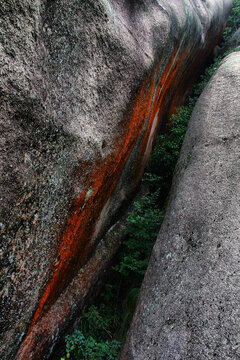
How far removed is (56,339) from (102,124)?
2.04m

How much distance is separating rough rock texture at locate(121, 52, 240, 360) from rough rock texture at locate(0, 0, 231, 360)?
757 mm

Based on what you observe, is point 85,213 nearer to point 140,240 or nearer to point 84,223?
point 84,223

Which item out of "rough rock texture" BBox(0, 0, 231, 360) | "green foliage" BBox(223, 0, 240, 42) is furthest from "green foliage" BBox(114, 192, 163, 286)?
"green foliage" BBox(223, 0, 240, 42)

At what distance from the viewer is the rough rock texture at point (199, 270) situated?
1.48 metres

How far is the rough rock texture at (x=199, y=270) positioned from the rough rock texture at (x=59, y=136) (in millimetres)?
757

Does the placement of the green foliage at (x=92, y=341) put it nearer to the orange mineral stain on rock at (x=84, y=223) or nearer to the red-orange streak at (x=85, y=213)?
the orange mineral stain on rock at (x=84, y=223)

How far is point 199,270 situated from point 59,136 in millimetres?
1360

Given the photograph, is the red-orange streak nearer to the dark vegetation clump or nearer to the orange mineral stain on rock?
the orange mineral stain on rock

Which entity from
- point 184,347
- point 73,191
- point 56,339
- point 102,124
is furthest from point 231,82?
point 56,339

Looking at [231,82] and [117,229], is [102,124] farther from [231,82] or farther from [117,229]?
[231,82]

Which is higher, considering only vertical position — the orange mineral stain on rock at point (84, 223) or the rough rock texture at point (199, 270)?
the orange mineral stain on rock at point (84, 223)

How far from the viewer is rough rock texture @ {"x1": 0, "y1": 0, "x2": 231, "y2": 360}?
4.26ft

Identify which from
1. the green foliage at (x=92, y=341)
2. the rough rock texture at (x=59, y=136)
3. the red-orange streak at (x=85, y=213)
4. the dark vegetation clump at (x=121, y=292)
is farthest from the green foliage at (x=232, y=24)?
the green foliage at (x=92, y=341)

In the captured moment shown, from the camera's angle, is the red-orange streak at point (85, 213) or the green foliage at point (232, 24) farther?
the green foliage at point (232, 24)
